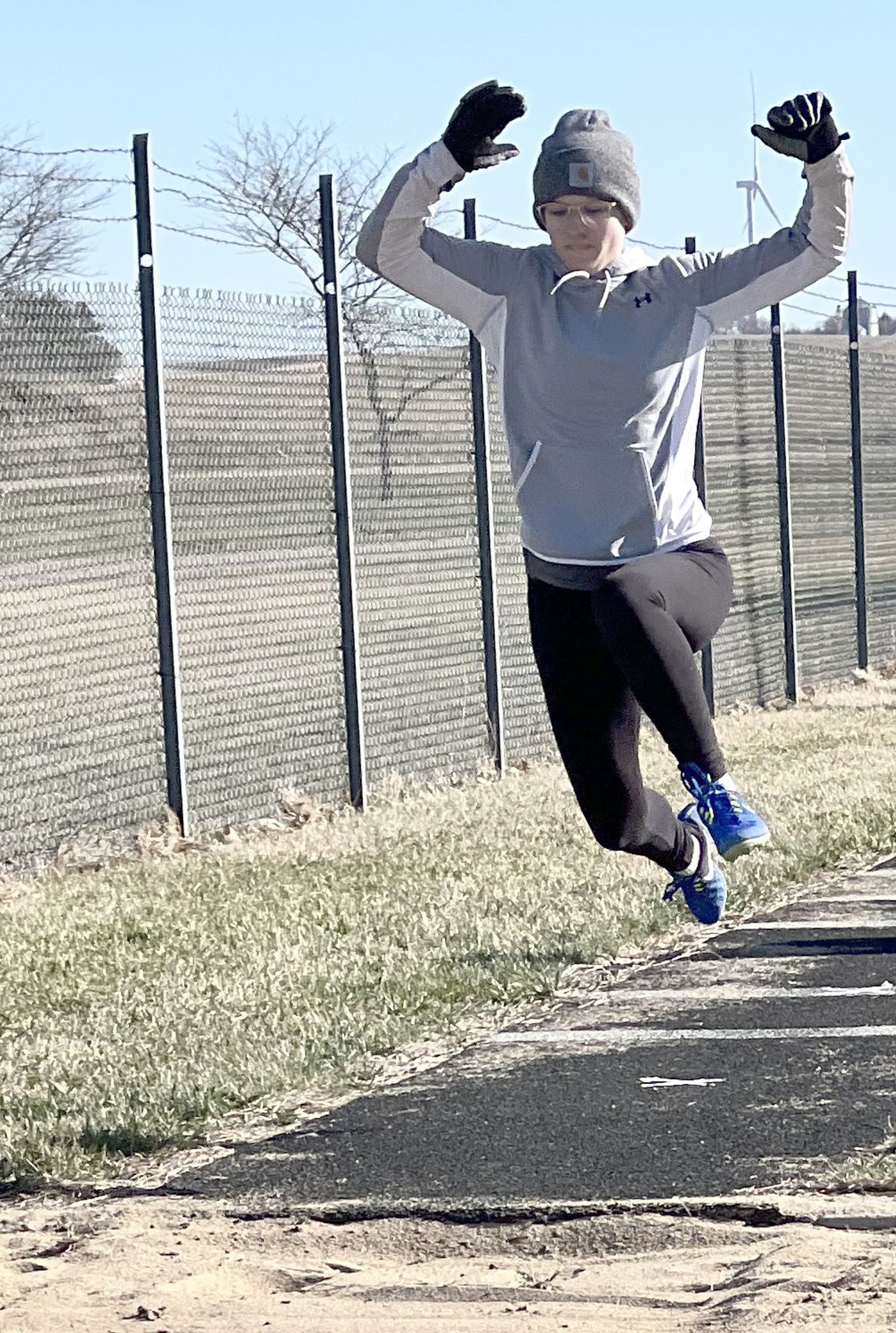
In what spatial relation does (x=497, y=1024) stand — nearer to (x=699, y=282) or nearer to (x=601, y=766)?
(x=601, y=766)

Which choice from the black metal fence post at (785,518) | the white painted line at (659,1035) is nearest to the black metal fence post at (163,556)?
the white painted line at (659,1035)

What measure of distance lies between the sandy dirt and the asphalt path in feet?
0.57

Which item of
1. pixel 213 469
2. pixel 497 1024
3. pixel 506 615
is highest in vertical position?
pixel 213 469

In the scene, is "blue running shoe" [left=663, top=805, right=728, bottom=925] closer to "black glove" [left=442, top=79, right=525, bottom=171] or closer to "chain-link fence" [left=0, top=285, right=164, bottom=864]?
"black glove" [left=442, top=79, right=525, bottom=171]

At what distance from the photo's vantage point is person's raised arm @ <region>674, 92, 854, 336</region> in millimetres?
5004

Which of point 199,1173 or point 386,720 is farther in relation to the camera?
point 386,720

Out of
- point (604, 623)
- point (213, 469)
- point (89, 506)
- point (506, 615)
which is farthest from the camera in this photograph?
point (506, 615)

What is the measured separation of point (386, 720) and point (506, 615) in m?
2.81

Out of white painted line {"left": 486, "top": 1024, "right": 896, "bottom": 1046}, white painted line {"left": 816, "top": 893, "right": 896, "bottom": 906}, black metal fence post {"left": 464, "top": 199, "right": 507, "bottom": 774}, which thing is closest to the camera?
white painted line {"left": 486, "top": 1024, "right": 896, "bottom": 1046}

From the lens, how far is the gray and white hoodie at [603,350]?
17.3 ft

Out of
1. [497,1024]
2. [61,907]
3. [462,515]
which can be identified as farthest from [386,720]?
[497,1024]

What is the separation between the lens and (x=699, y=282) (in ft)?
17.5

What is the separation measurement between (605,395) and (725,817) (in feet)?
3.47

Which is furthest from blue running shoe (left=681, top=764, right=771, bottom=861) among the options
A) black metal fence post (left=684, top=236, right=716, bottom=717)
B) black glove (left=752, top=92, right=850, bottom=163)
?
black metal fence post (left=684, top=236, right=716, bottom=717)
